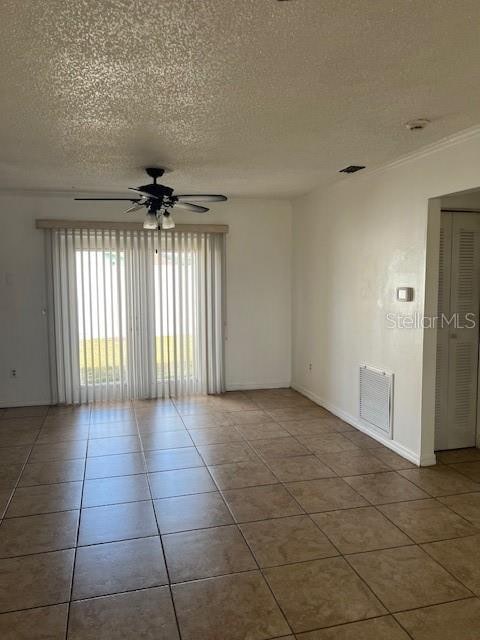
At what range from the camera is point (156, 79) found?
7.98ft

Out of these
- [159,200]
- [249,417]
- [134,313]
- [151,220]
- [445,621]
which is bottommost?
[445,621]

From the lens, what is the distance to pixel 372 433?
4.63m

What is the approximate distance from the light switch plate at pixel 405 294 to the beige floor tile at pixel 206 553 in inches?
90.3

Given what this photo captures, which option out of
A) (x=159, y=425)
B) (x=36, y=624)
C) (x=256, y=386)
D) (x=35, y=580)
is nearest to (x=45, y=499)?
(x=35, y=580)

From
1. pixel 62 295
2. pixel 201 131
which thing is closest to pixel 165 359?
pixel 62 295

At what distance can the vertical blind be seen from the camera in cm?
575

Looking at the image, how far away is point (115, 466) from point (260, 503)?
134 centimetres

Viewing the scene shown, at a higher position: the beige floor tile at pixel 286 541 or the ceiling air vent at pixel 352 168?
the ceiling air vent at pixel 352 168

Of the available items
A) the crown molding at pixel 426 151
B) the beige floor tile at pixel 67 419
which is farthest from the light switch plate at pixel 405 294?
the beige floor tile at pixel 67 419

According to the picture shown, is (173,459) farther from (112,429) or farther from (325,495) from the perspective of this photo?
(325,495)

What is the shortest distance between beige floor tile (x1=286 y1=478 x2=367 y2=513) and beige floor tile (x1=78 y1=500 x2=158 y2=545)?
3.38ft

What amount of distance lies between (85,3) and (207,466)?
322 centimetres

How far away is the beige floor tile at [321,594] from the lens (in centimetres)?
221

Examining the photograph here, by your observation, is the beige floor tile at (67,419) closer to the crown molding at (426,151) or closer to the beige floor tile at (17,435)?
the beige floor tile at (17,435)
